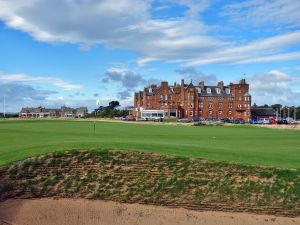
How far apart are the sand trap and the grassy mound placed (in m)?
0.33

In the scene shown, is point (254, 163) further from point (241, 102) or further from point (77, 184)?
point (241, 102)

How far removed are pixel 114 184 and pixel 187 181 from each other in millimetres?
3038

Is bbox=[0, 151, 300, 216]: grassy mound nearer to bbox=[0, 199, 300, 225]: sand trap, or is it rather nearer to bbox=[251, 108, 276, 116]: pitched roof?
bbox=[0, 199, 300, 225]: sand trap

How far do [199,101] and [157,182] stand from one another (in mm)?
121027

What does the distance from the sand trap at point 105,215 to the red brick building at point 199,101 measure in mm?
119653

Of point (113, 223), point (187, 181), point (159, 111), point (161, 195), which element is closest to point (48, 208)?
point (113, 223)

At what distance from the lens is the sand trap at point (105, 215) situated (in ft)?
48.5

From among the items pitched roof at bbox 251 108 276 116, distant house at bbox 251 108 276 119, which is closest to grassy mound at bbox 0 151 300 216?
distant house at bbox 251 108 276 119

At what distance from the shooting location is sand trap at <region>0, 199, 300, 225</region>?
14797mm

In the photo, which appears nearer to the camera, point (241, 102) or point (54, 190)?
point (54, 190)

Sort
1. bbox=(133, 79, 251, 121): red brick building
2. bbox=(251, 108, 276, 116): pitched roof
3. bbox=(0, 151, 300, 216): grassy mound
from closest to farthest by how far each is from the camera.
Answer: bbox=(0, 151, 300, 216): grassy mound, bbox=(133, 79, 251, 121): red brick building, bbox=(251, 108, 276, 116): pitched roof

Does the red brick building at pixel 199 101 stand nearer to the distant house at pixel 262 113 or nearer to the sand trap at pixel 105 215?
the distant house at pixel 262 113

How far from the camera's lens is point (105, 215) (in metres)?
15.3

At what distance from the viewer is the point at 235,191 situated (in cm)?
1561
